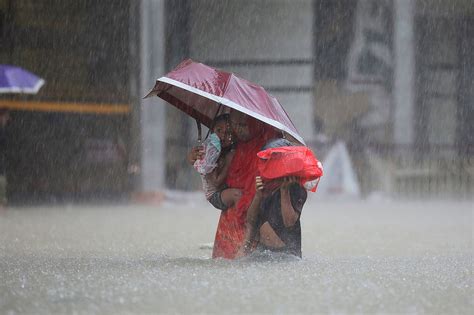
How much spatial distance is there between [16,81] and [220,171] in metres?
7.45

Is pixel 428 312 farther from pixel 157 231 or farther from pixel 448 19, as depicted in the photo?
pixel 448 19

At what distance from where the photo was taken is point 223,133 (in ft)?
22.4

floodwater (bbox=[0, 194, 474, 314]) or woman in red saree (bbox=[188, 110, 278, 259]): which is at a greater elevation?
woman in red saree (bbox=[188, 110, 278, 259])

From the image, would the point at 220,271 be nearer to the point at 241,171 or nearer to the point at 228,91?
the point at 241,171

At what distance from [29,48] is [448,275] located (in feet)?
40.8

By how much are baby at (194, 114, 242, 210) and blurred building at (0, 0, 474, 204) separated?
32.6ft

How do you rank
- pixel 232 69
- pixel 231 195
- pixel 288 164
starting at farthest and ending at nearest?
pixel 232 69
pixel 231 195
pixel 288 164

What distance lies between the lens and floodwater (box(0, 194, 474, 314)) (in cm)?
525

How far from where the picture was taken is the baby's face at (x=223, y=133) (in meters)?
6.83

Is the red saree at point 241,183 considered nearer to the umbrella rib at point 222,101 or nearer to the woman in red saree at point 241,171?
the woman in red saree at point 241,171

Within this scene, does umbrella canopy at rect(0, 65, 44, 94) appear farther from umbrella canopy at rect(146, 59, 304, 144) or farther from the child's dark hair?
the child's dark hair

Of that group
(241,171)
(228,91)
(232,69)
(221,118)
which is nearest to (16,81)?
(232,69)

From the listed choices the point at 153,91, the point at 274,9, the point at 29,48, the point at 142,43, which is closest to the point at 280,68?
the point at 274,9

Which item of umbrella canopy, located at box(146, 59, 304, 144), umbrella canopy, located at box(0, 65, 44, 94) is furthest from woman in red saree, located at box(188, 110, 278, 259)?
umbrella canopy, located at box(0, 65, 44, 94)
